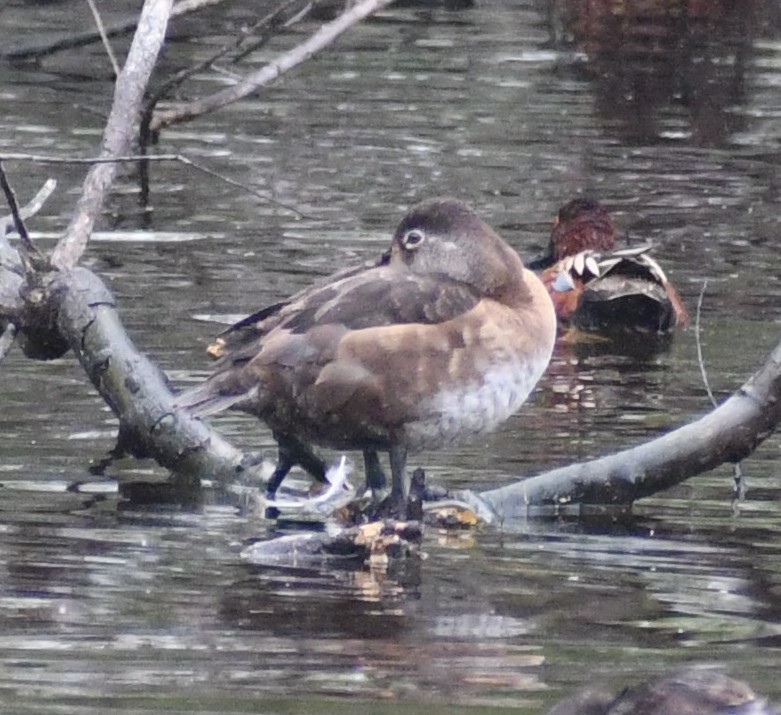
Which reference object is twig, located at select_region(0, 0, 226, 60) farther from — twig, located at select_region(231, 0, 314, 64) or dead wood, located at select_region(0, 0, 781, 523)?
dead wood, located at select_region(0, 0, 781, 523)

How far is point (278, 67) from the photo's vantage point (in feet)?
34.8

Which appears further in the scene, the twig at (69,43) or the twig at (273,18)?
the twig at (69,43)

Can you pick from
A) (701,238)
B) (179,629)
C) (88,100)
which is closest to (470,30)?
(88,100)

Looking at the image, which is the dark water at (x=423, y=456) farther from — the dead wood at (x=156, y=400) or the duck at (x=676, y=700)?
the duck at (x=676, y=700)

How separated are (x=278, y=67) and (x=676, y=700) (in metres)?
6.96

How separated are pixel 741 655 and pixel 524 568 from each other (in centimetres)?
98

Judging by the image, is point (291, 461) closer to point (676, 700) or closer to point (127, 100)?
point (127, 100)

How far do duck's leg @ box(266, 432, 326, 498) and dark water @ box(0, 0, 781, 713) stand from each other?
0.47ft

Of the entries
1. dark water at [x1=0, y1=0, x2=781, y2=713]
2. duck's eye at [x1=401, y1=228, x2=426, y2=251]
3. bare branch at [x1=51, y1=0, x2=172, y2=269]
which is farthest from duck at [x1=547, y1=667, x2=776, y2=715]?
bare branch at [x1=51, y1=0, x2=172, y2=269]

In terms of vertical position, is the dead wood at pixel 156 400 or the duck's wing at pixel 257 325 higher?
the duck's wing at pixel 257 325

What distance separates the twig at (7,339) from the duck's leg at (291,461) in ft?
3.20

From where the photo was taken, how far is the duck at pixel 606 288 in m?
9.93

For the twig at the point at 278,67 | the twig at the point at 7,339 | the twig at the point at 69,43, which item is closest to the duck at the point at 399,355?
the twig at the point at 7,339

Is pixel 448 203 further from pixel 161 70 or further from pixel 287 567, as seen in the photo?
pixel 161 70
